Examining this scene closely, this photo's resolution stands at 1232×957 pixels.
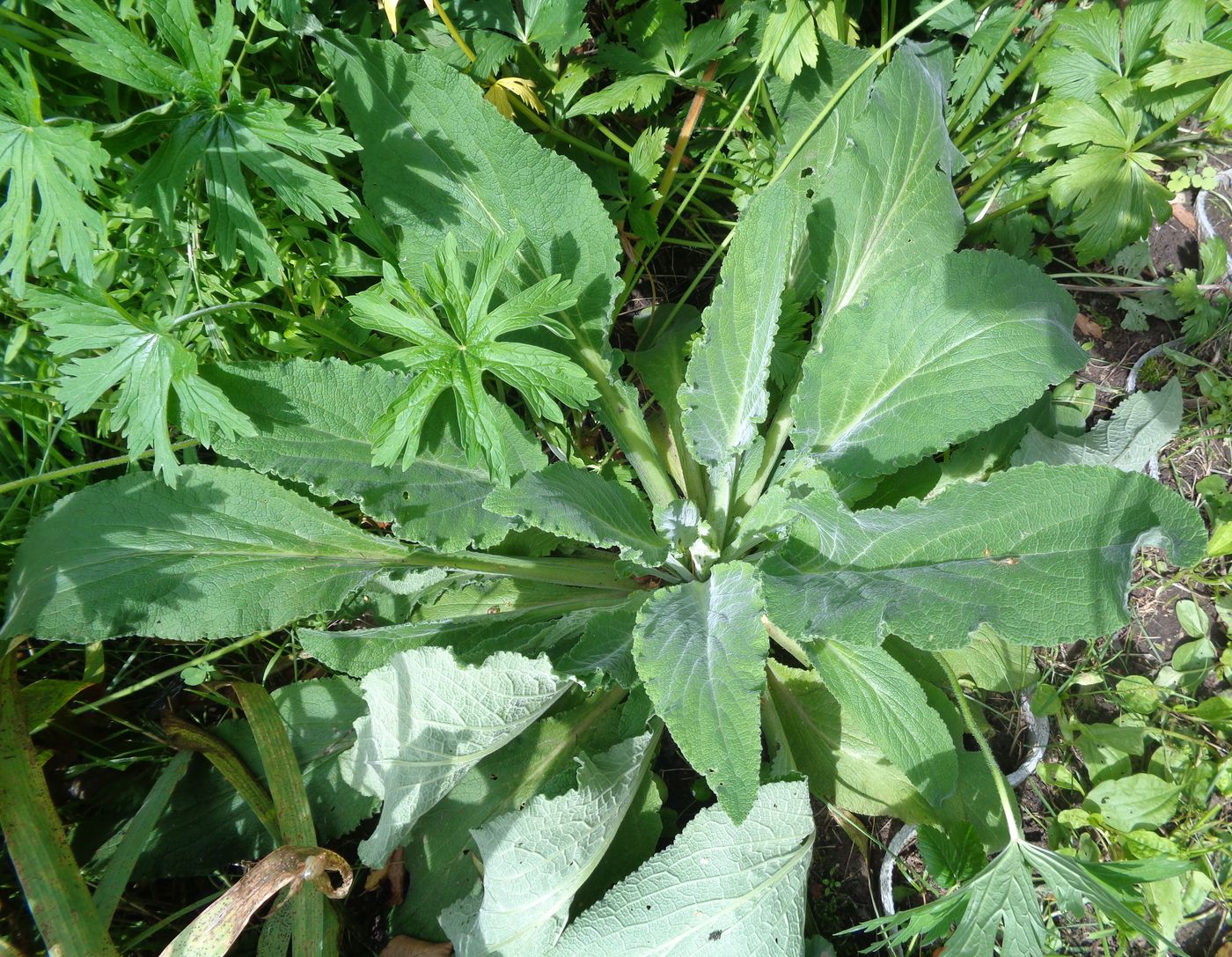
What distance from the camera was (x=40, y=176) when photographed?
1420mm

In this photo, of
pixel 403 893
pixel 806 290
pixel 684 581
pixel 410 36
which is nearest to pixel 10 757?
pixel 403 893

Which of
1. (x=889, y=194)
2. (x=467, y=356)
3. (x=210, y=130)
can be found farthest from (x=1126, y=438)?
(x=210, y=130)

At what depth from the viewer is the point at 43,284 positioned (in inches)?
75.1

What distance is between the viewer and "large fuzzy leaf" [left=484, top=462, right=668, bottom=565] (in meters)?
1.63

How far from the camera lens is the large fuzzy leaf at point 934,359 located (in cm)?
175

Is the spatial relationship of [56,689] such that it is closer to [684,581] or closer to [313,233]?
[313,233]

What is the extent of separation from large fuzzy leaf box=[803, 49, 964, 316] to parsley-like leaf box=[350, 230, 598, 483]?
0.84 meters

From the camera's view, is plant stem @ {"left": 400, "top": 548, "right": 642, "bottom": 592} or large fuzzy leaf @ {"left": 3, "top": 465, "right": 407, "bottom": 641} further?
plant stem @ {"left": 400, "top": 548, "right": 642, "bottom": 592}

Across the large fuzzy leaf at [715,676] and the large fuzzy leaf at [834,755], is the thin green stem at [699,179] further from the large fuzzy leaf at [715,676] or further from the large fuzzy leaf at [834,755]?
the large fuzzy leaf at [834,755]

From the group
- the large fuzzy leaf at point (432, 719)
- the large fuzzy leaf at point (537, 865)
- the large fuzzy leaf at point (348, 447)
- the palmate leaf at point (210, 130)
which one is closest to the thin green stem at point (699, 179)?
the large fuzzy leaf at point (348, 447)

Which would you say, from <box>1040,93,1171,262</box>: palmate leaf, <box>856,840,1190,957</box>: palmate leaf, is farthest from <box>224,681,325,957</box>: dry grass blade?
<box>1040,93,1171,262</box>: palmate leaf

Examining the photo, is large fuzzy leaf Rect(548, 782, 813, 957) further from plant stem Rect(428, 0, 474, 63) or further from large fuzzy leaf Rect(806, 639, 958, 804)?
plant stem Rect(428, 0, 474, 63)

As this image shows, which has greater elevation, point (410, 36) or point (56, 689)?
point (410, 36)

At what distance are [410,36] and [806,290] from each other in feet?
3.96
